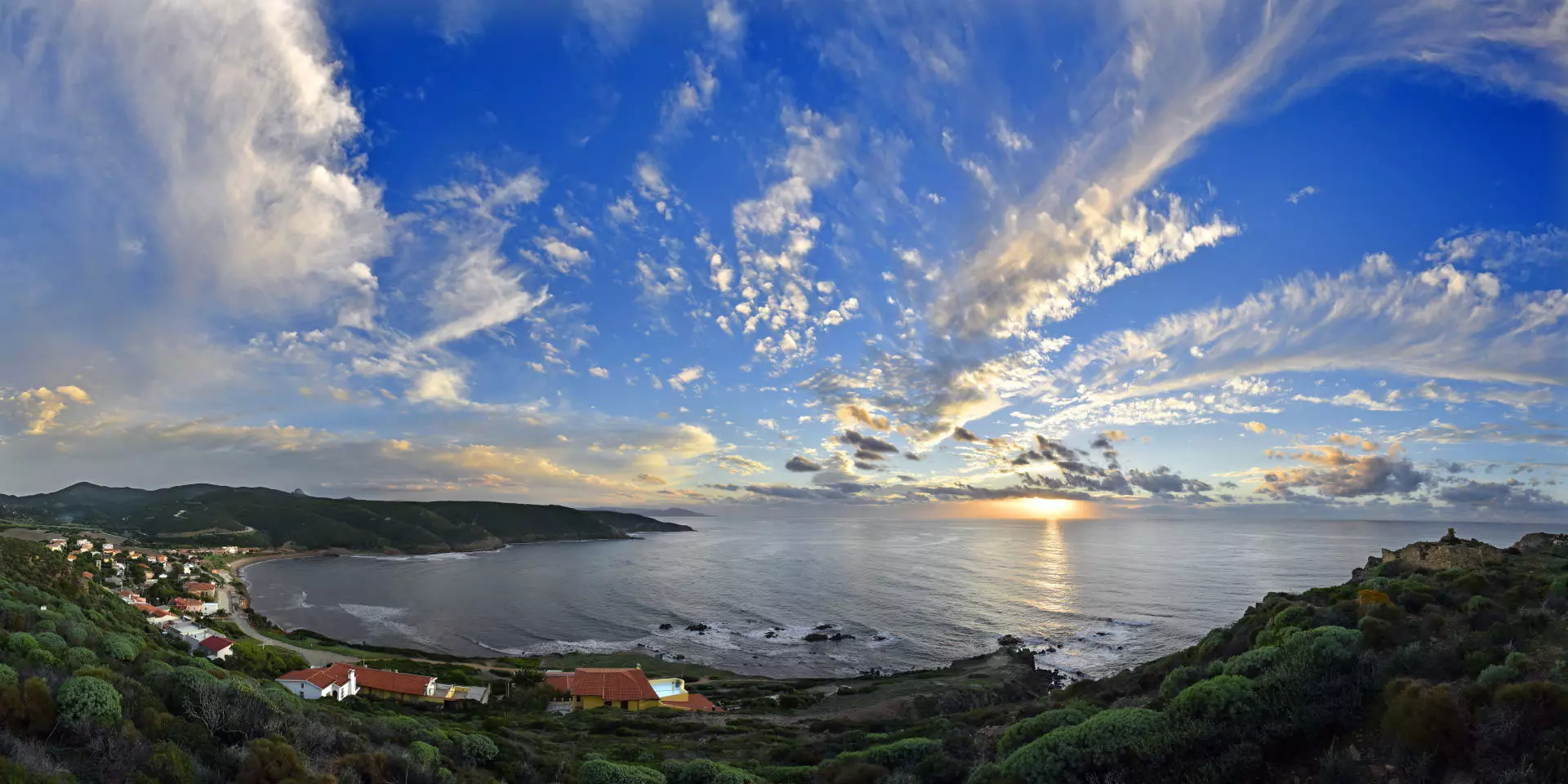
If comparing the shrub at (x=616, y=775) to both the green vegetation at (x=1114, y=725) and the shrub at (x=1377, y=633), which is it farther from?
the shrub at (x=1377, y=633)

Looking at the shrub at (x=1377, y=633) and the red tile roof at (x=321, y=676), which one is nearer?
the shrub at (x=1377, y=633)

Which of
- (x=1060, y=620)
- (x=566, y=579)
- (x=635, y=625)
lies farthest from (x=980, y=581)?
(x=566, y=579)

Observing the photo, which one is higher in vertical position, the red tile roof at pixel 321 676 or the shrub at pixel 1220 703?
the shrub at pixel 1220 703

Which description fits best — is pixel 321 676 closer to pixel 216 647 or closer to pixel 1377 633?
pixel 216 647

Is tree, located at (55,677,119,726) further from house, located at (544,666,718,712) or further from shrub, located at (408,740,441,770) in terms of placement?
house, located at (544,666,718,712)

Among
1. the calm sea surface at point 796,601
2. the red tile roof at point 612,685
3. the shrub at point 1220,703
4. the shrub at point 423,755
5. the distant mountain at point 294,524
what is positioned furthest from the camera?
the distant mountain at point 294,524

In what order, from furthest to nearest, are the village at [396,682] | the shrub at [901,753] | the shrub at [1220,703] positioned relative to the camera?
the village at [396,682], the shrub at [901,753], the shrub at [1220,703]

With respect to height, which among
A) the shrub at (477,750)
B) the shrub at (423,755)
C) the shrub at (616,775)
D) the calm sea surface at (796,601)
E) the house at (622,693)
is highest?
the shrub at (423,755)

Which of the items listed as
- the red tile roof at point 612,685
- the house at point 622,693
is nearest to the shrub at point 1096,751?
the house at point 622,693
